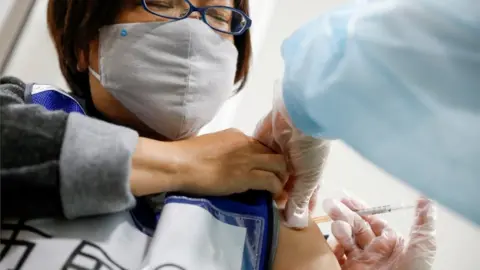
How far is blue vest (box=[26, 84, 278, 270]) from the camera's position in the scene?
0.71 m

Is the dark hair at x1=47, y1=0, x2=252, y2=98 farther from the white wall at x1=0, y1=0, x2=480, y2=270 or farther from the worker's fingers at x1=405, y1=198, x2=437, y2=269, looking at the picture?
the worker's fingers at x1=405, y1=198, x2=437, y2=269

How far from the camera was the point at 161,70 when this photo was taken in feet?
2.54

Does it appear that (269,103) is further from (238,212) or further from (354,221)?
(238,212)

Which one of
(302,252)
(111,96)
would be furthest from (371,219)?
(111,96)

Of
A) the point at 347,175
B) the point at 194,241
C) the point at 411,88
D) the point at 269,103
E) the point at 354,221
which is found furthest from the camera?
the point at 269,103

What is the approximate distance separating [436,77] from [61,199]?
0.42 metres

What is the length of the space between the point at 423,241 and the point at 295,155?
0.25 metres

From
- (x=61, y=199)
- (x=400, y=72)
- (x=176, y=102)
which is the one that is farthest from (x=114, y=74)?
(x=400, y=72)

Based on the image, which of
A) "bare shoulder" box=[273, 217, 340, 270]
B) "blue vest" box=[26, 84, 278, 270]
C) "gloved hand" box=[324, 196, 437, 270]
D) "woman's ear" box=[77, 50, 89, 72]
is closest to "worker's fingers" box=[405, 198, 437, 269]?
"gloved hand" box=[324, 196, 437, 270]

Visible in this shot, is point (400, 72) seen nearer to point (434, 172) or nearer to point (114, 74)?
point (434, 172)

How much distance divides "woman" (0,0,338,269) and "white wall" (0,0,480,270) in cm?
26

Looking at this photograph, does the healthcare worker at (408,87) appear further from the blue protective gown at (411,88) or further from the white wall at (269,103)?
the white wall at (269,103)

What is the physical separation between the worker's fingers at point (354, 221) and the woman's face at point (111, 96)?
327 mm

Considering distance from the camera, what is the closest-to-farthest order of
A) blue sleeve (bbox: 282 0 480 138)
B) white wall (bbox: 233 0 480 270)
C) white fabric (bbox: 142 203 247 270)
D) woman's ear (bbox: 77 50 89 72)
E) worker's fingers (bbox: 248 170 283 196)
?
blue sleeve (bbox: 282 0 480 138) < white fabric (bbox: 142 203 247 270) < worker's fingers (bbox: 248 170 283 196) < woman's ear (bbox: 77 50 89 72) < white wall (bbox: 233 0 480 270)
